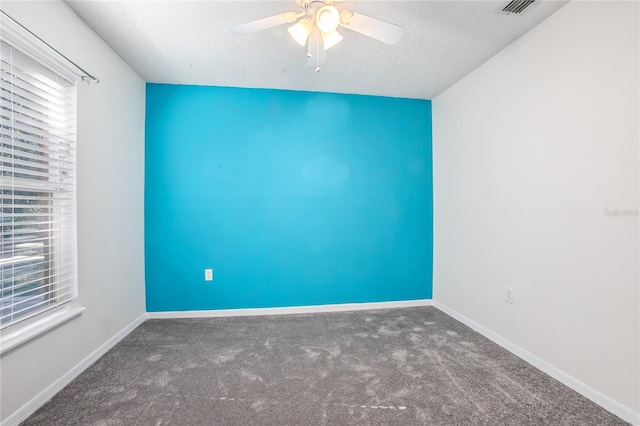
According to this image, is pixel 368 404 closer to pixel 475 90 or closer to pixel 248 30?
pixel 248 30

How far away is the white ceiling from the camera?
169 cm

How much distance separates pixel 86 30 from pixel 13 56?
636mm

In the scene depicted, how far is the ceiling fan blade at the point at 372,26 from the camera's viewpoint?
1453 mm

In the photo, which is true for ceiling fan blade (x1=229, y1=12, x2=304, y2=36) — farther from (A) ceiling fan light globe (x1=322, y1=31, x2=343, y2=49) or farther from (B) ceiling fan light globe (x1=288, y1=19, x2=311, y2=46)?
(A) ceiling fan light globe (x1=322, y1=31, x2=343, y2=49)

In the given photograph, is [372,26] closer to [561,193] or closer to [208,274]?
[561,193]

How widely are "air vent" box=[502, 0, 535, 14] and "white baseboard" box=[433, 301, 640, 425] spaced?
2288 mm

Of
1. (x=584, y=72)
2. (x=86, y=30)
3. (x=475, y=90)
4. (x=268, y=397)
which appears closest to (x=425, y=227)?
(x=475, y=90)

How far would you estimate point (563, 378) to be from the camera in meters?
1.68

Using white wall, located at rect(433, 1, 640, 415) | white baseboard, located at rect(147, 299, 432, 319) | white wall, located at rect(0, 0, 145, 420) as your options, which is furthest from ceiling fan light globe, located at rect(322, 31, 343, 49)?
white baseboard, located at rect(147, 299, 432, 319)

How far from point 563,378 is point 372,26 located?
7.91ft

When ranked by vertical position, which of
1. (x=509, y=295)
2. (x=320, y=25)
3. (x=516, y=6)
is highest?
(x=516, y=6)

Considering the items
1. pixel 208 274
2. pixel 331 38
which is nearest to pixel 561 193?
pixel 331 38

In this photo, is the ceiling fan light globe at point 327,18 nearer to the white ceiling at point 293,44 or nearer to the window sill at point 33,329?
the white ceiling at point 293,44

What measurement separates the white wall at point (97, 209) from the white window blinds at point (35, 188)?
0.08 m
